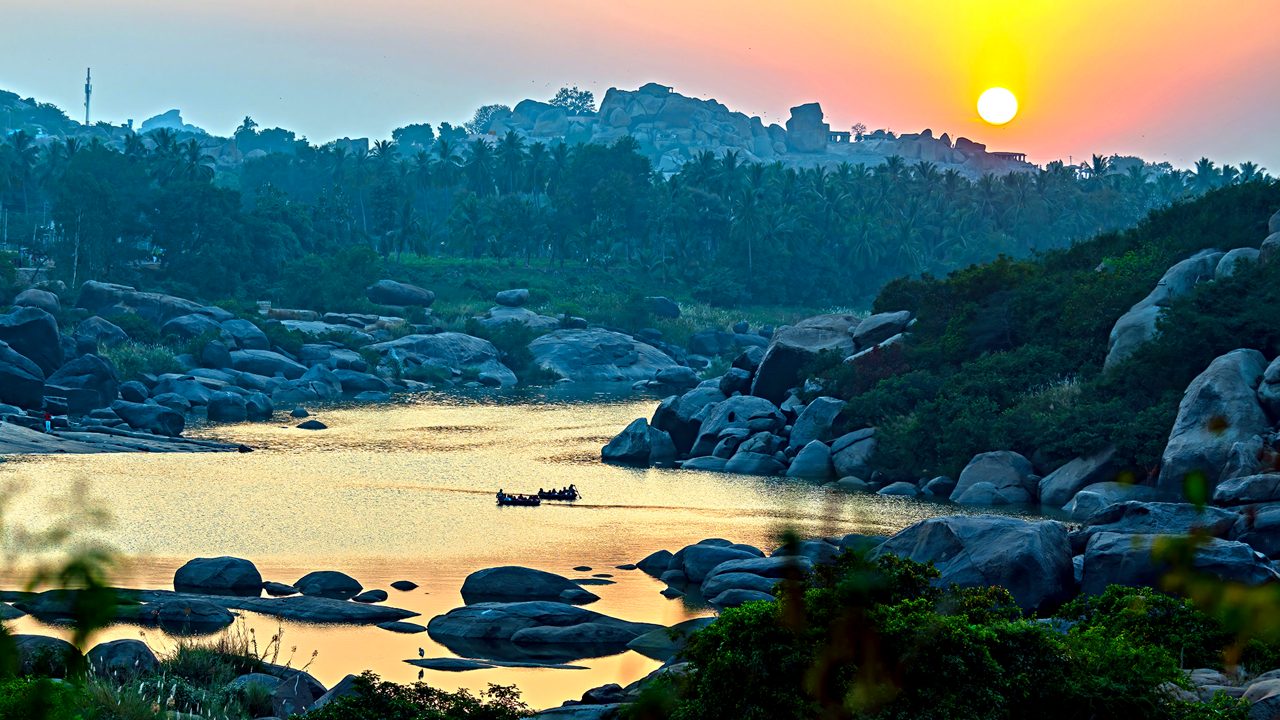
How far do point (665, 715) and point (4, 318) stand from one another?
213ft

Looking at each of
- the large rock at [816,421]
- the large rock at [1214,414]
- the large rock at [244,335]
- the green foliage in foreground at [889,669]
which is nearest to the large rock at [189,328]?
the large rock at [244,335]

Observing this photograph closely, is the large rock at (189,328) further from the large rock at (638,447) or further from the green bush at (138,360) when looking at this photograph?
the large rock at (638,447)

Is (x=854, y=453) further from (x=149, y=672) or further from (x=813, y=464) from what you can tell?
(x=149, y=672)

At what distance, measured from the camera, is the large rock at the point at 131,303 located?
89.9m

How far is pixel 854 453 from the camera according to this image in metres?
50.6

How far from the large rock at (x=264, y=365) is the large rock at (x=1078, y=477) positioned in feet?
172

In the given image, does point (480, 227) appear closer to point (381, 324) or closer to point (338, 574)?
point (381, 324)

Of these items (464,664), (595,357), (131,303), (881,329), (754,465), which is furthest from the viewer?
(595,357)

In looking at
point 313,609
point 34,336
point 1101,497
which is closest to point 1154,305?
point 1101,497

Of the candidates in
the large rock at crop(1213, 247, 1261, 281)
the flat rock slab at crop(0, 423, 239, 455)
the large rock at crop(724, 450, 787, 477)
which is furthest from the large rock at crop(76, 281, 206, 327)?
the large rock at crop(1213, 247, 1261, 281)

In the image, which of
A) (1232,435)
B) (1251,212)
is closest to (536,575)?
(1232,435)

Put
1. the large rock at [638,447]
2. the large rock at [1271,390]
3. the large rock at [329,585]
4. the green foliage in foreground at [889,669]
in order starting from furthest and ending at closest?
1. the large rock at [638,447]
2. the large rock at [1271,390]
3. the large rock at [329,585]
4. the green foliage in foreground at [889,669]

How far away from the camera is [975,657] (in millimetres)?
11797

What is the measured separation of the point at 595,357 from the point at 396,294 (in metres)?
19.5
